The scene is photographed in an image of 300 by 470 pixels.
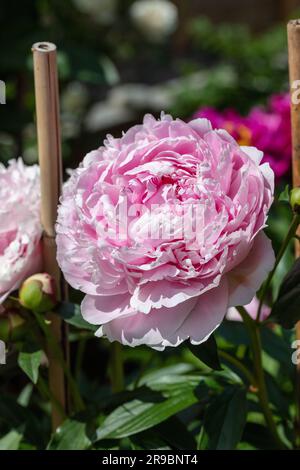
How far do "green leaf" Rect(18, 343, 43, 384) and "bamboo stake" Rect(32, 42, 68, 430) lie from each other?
54 mm

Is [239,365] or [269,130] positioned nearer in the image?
[239,365]

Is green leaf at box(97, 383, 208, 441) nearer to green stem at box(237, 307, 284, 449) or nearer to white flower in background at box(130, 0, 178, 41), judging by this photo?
green stem at box(237, 307, 284, 449)

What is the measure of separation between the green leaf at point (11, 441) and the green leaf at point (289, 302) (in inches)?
14.1

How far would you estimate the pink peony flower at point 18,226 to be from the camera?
804 mm

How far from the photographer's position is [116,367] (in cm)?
98

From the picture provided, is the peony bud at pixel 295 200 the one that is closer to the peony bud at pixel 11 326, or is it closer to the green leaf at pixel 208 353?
the green leaf at pixel 208 353

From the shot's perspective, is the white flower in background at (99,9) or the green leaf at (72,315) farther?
the white flower in background at (99,9)

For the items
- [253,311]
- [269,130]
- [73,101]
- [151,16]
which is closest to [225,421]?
[253,311]

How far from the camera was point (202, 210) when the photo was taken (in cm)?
68

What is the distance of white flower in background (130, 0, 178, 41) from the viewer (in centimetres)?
238

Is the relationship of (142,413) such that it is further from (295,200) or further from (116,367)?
(295,200)

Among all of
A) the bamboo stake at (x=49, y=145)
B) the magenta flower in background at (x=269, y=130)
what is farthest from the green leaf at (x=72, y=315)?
the magenta flower in background at (x=269, y=130)

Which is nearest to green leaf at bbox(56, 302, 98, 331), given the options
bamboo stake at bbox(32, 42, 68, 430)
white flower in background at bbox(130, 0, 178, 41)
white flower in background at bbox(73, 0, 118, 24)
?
bamboo stake at bbox(32, 42, 68, 430)

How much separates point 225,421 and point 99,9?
1591mm
